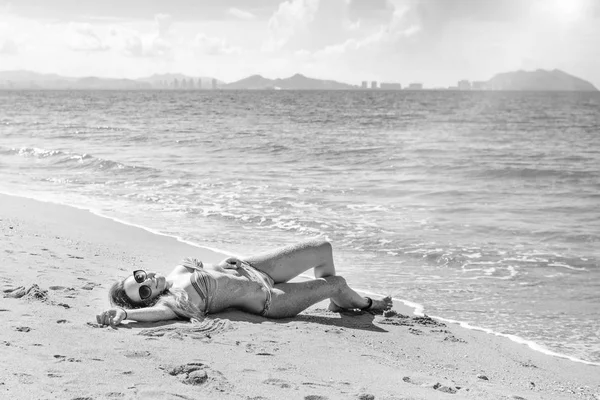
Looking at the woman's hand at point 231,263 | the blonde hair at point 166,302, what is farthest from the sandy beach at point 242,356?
the woman's hand at point 231,263

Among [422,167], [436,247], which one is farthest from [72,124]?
[436,247]

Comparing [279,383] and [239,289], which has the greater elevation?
[239,289]

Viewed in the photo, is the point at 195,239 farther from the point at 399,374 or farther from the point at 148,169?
the point at 148,169

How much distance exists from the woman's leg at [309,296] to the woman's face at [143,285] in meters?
1.01

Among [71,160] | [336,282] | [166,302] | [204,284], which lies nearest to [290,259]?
[336,282]

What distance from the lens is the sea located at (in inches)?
283

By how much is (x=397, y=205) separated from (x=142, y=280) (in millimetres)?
7868

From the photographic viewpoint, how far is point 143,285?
5.25 metres

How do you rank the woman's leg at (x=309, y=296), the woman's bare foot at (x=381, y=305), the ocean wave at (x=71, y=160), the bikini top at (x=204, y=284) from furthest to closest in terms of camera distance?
the ocean wave at (x=71, y=160) < the woman's bare foot at (x=381, y=305) < the woman's leg at (x=309, y=296) < the bikini top at (x=204, y=284)

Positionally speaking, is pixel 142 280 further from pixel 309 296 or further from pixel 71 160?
pixel 71 160

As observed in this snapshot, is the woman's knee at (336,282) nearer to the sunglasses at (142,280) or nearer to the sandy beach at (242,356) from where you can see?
the sandy beach at (242,356)

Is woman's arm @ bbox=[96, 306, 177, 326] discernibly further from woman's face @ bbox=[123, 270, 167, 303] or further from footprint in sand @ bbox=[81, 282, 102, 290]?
footprint in sand @ bbox=[81, 282, 102, 290]

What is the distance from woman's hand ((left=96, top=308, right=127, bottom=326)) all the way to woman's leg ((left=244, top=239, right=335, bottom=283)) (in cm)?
122

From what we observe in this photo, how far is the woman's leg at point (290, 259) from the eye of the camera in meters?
5.89
